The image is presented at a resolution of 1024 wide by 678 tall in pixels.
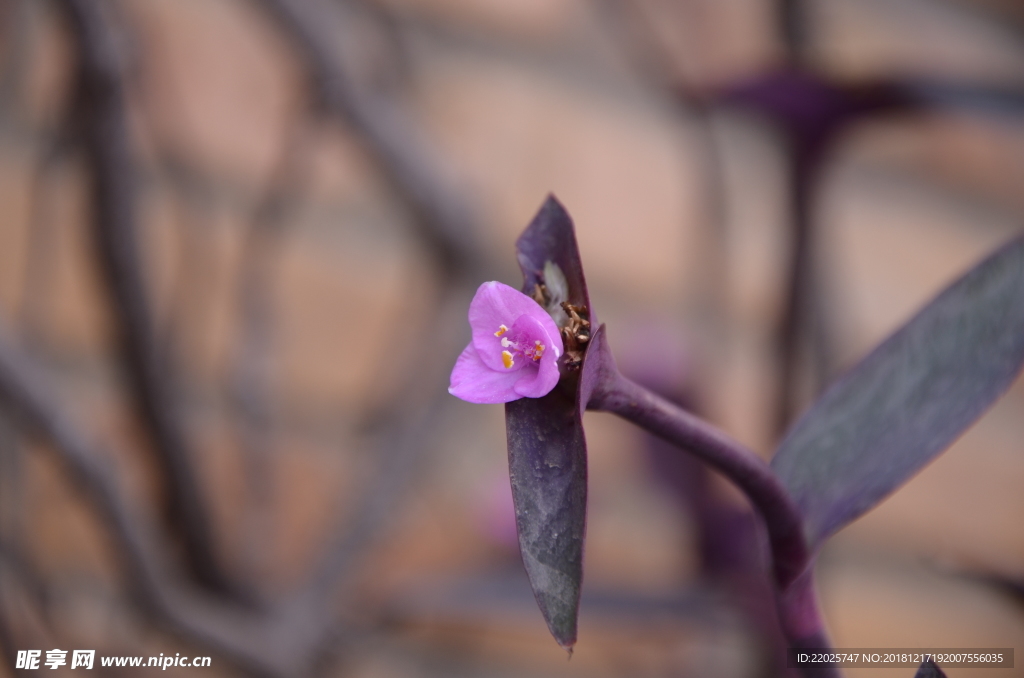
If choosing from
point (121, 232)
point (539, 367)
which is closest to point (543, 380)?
point (539, 367)

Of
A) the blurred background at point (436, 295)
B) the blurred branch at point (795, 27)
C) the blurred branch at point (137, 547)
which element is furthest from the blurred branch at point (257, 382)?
the blurred branch at point (795, 27)

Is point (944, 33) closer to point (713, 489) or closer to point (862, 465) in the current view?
point (713, 489)

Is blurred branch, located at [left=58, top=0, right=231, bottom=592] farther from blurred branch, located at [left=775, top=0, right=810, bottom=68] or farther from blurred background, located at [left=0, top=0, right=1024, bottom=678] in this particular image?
blurred branch, located at [left=775, top=0, right=810, bottom=68]

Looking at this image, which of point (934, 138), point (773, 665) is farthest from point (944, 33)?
point (773, 665)

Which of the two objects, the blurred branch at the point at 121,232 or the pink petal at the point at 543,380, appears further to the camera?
the blurred branch at the point at 121,232

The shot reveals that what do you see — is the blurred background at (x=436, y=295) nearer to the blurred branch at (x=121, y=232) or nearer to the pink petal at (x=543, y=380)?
the blurred branch at (x=121, y=232)

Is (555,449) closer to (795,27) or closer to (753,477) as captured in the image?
(753,477)
